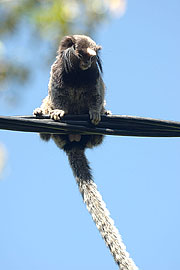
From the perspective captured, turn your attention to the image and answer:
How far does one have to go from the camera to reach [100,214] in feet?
20.0

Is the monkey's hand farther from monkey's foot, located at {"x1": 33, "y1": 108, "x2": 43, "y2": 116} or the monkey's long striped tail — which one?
the monkey's long striped tail

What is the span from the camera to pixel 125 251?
553 centimetres

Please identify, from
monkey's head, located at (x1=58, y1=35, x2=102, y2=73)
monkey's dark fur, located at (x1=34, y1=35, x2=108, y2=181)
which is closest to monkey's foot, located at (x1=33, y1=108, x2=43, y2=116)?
monkey's dark fur, located at (x1=34, y1=35, x2=108, y2=181)

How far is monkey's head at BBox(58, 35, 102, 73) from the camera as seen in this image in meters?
6.45

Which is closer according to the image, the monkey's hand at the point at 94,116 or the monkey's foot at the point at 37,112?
the monkey's hand at the point at 94,116

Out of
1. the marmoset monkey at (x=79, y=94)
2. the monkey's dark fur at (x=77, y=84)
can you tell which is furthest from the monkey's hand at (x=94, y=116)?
the monkey's dark fur at (x=77, y=84)

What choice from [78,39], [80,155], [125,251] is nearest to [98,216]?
[125,251]

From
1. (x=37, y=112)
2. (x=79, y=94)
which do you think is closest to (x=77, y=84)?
(x=79, y=94)

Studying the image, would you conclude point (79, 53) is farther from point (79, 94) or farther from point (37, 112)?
point (37, 112)

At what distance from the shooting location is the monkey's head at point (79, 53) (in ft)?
21.2

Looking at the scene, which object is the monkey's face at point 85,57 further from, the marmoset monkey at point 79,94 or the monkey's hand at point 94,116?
the monkey's hand at point 94,116

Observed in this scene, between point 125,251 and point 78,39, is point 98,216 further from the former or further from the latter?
point 78,39

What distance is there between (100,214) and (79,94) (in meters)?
1.80

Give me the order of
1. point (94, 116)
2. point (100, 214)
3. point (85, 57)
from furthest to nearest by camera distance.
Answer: point (85, 57) < point (100, 214) < point (94, 116)
